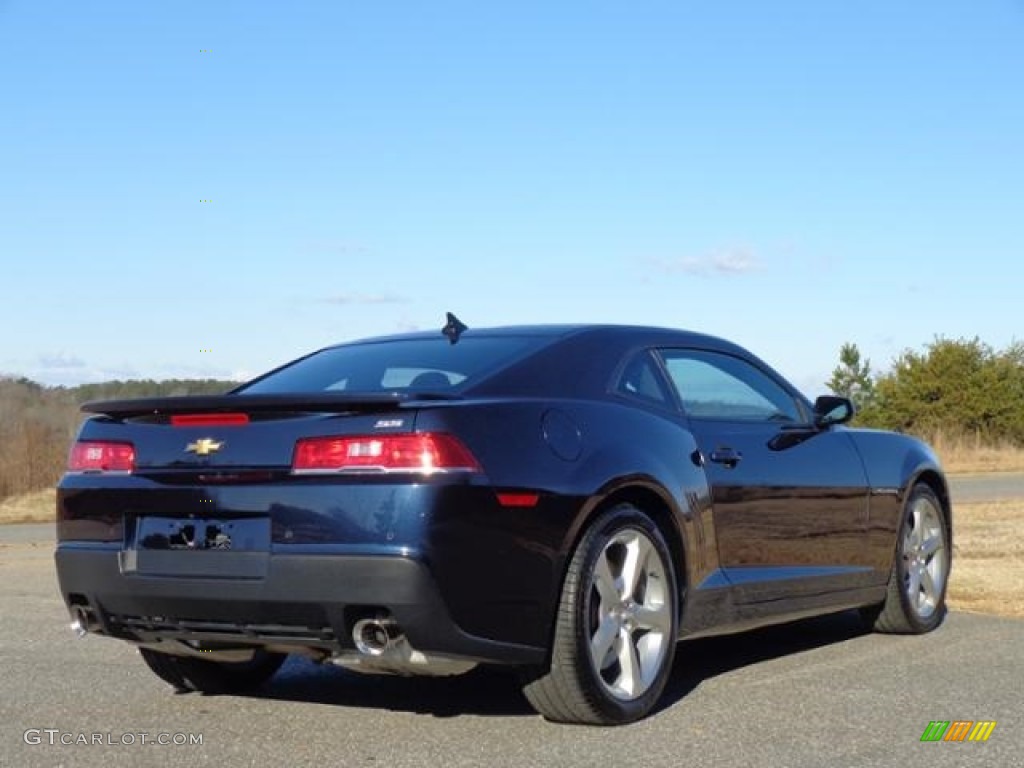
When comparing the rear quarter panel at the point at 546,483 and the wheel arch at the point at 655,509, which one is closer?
the rear quarter panel at the point at 546,483

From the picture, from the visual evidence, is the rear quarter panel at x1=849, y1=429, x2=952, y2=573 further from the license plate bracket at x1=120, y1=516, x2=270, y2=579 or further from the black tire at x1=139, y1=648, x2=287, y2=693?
the license plate bracket at x1=120, y1=516, x2=270, y2=579

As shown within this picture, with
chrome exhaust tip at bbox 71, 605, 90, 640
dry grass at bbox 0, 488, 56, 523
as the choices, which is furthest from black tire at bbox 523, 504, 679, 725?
dry grass at bbox 0, 488, 56, 523

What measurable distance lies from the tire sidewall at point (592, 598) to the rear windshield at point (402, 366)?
69cm

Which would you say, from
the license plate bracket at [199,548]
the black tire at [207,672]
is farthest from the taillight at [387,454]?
the black tire at [207,672]

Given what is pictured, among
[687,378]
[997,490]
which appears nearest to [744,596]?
[687,378]

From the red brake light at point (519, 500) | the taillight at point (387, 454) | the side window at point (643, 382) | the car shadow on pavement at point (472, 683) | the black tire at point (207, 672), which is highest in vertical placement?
the side window at point (643, 382)

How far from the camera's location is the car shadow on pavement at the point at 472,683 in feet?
17.7

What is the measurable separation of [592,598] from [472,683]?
1.10 metres

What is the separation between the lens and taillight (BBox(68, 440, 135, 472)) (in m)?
5.02

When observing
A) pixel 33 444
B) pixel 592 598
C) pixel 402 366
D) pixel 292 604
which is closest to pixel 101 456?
pixel 292 604

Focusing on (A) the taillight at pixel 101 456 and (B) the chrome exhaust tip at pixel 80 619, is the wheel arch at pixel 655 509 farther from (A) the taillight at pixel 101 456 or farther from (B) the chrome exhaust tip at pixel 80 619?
(B) the chrome exhaust tip at pixel 80 619

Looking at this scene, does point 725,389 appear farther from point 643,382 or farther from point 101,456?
point 101,456

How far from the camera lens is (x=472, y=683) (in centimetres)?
593

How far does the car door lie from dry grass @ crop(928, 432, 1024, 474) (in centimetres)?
2680
